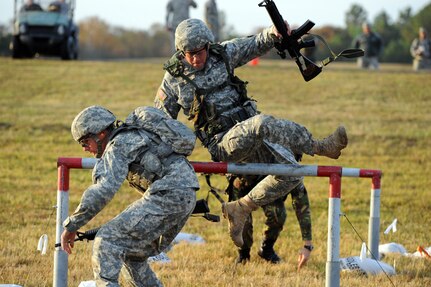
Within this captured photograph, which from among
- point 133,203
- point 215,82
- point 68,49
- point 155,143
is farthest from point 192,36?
point 68,49

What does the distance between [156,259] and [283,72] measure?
2366 cm

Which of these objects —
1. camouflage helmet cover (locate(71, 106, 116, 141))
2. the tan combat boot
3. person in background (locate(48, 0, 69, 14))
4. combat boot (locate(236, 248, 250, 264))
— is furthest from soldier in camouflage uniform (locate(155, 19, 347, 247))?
person in background (locate(48, 0, 69, 14))

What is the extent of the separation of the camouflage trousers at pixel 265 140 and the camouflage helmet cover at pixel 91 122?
1324 mm

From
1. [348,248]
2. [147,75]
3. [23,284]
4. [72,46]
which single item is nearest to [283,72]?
[147,75]

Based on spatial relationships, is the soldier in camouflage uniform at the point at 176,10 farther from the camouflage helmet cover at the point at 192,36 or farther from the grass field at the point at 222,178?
the camouflage helmet cover at the point at 192,36

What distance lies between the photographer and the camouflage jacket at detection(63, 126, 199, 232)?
688cm

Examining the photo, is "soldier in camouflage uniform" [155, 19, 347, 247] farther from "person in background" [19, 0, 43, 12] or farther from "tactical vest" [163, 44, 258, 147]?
"person in background" [19, 0, 43, 12]

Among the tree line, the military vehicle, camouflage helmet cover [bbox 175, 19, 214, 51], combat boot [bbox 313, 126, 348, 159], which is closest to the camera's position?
combat boot [bbox 313, 126, 348, 159]

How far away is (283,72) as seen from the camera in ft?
109

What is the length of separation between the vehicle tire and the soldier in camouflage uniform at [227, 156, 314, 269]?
75.4 ft

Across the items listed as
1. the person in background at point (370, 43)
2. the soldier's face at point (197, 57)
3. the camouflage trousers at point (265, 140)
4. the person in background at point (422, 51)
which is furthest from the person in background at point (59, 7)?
the camouflage trousers at point (265, 140)

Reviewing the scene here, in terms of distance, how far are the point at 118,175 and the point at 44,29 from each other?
25.5 m

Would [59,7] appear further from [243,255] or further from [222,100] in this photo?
[222,100]

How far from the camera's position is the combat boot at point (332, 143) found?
8.22m
